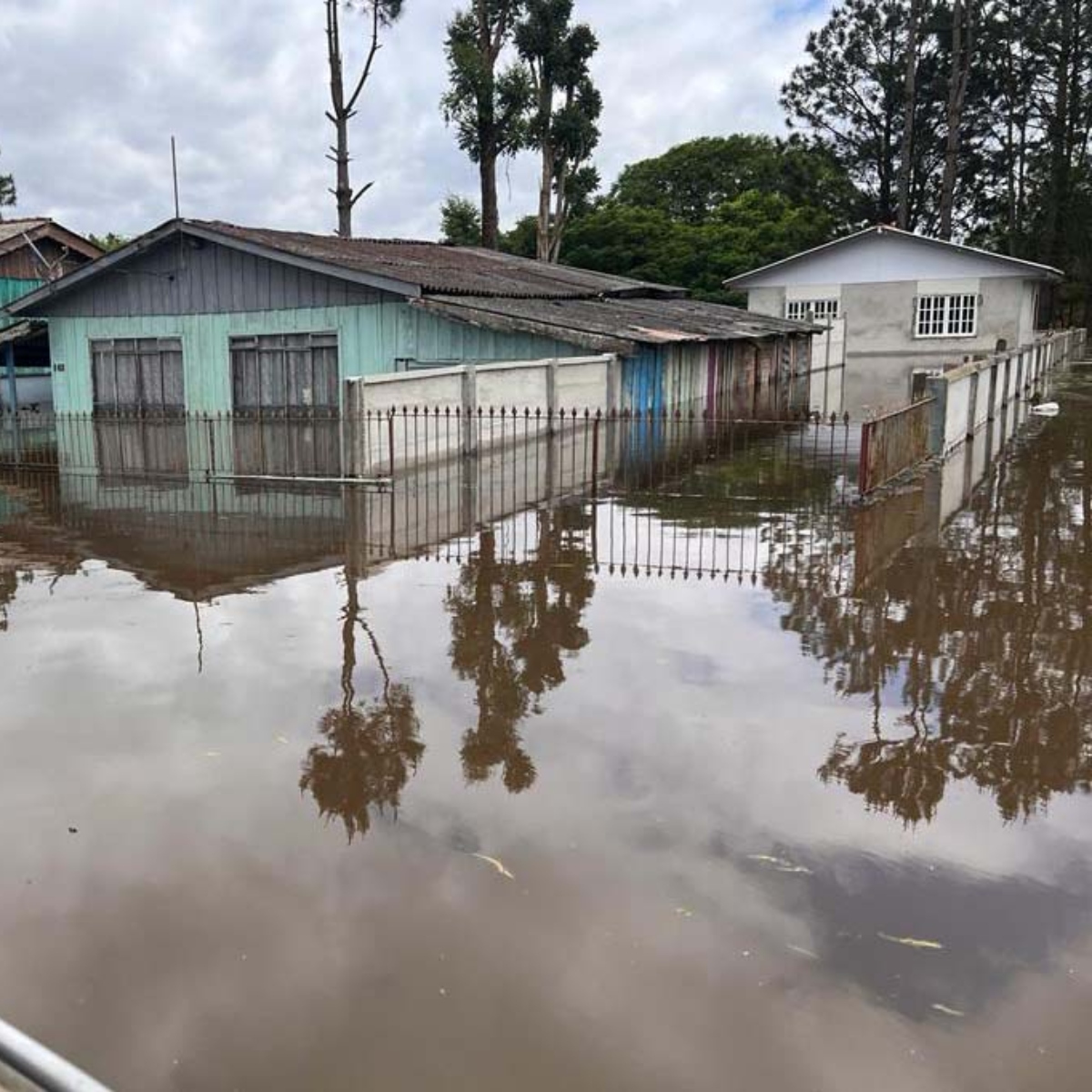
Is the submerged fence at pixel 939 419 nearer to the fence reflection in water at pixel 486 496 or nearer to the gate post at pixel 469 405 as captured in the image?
the fence reflection in water at pixel 486 496

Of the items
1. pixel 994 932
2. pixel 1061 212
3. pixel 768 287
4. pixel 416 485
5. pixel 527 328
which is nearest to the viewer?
pixel 994 932

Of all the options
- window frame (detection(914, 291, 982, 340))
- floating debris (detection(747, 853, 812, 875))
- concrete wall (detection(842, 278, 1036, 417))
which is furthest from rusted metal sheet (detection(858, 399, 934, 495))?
window frame (detection(914, 291, 982, 340))

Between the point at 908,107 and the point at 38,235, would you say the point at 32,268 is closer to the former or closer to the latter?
the point at 38,235

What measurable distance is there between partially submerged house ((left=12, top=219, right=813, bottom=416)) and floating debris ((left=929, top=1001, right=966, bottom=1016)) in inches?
618

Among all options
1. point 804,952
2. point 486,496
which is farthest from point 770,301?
point 804,952

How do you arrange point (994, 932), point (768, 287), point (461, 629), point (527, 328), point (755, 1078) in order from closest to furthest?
1. point (755, 1078)
2. point (994, 932)
3. point (461, 629)
4. point (527, 328)
5. point (768, 287)

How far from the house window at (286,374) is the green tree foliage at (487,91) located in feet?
61.1

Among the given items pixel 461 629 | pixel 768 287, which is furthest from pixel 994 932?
pixel 768 287

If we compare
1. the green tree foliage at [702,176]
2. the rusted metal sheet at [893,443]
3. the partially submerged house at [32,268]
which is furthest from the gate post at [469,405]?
the green tree foliage at [702,176]

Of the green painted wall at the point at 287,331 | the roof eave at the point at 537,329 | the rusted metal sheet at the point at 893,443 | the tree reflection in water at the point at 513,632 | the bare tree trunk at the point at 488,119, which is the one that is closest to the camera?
the tree reflection in water at the point at 513,632

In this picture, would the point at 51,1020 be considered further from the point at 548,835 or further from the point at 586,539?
the point at 586,539

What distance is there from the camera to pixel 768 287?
42.8 meters

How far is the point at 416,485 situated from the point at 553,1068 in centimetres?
1104

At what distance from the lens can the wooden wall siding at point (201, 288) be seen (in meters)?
20.9
